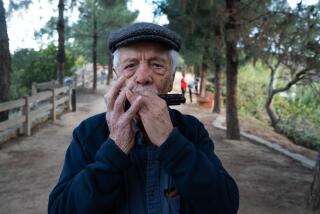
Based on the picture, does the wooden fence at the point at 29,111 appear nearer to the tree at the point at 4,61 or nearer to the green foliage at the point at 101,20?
the tree at the point at 4,61

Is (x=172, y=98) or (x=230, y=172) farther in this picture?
(x=230, y=172)

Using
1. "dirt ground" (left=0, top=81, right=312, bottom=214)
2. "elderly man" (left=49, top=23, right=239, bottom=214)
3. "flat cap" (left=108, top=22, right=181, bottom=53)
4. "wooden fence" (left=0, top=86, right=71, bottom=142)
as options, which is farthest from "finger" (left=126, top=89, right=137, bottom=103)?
"wooden fence" (left=0, top=86, right=71, bottom=142)

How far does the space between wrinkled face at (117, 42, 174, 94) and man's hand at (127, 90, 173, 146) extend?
160mm

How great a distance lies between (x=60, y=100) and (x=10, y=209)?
397 inches

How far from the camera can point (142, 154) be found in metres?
1.59

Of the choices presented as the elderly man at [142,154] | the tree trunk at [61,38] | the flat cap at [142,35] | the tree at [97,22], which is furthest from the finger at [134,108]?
the tree at [97,22]

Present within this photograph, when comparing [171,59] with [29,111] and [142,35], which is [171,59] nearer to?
[142,35]

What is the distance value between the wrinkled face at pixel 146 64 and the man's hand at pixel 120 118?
15cm

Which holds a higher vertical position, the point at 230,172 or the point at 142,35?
the point at 142,35

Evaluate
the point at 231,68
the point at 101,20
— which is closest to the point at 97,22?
the point at 101,20

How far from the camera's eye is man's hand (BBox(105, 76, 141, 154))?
4.81 ft

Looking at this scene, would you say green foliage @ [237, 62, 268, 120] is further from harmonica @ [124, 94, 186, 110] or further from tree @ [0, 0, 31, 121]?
harmonica @ [124, 94, 186, 110]

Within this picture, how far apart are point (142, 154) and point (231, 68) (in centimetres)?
975

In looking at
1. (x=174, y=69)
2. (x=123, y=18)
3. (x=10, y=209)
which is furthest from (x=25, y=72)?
(x=174, y=69)
